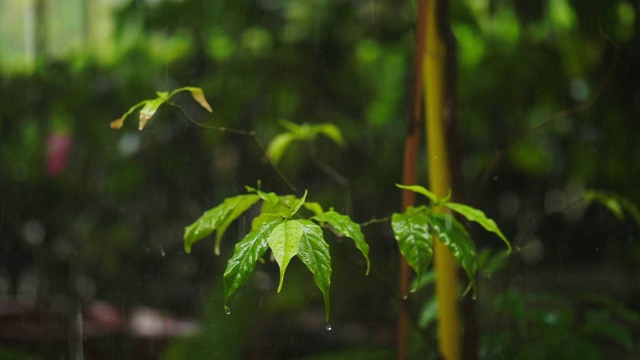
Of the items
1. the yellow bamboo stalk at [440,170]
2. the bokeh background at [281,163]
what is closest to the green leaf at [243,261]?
the yellow bamboo stalk at [440,170]

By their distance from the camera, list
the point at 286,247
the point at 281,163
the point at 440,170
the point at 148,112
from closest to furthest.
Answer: the point at 286,247, the point at 148,112, the point at 440,170, the point at 281,163

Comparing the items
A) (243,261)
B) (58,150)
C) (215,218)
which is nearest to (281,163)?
(58,150)

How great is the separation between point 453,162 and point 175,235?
43.3 inches

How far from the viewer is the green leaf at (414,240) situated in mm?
497

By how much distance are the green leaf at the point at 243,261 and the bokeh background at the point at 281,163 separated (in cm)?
45

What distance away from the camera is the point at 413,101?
0.68m

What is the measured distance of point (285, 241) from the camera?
1.46ft

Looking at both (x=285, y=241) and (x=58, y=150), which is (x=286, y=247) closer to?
(x=285, y=241)

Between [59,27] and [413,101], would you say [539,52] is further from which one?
[59,27]

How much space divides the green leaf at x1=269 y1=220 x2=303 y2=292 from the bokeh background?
464mm

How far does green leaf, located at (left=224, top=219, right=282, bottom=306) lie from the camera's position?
45cm

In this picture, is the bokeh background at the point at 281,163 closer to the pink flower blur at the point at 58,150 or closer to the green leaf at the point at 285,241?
the pink flower blur at the point at 58,150

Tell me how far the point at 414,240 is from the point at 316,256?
83mm

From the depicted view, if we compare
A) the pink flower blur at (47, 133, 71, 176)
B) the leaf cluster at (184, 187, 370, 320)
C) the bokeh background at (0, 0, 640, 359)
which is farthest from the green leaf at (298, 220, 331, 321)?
the pink flower blur at (47, 133, 71, 176)
